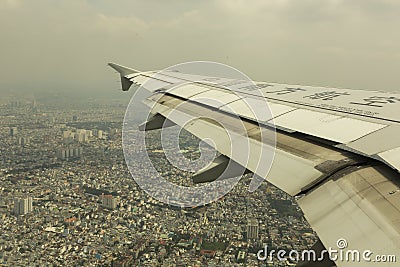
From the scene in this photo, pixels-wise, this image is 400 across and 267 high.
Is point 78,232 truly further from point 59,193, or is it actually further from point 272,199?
point 272,199

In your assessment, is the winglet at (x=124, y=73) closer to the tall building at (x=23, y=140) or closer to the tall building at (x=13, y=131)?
the tall building at (x=23, y=140)

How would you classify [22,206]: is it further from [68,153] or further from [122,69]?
[68,153]

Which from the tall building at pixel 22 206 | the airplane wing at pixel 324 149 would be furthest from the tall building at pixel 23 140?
the airplane wing at pixel 324 149

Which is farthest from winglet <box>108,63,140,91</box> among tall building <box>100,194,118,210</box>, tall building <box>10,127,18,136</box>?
tall building <box>10,127,18,136</box>

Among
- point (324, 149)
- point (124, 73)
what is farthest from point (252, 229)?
point (324, 149)

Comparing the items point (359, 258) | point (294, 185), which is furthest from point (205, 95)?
point (359, 258)

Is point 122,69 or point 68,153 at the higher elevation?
point 122,69
